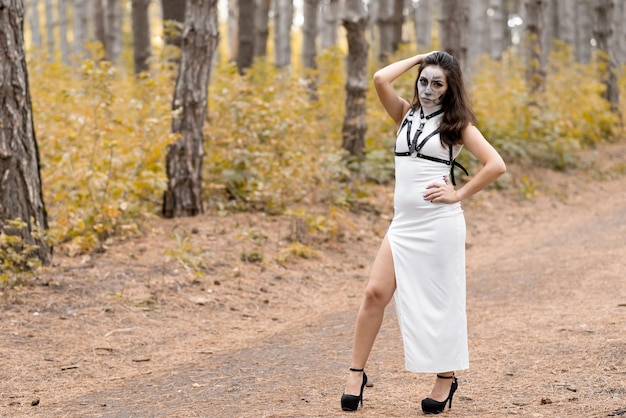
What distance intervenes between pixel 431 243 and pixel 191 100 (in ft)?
18.7

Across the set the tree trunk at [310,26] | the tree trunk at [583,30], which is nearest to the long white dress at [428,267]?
the tree trunk at [310,26]

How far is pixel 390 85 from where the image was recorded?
4559mm

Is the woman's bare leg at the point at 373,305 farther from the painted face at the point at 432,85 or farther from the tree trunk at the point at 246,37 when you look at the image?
the tree trunk at the point at 246,37

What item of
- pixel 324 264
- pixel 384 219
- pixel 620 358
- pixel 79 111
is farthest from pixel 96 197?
pixel 620 358

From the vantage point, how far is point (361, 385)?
439 cm

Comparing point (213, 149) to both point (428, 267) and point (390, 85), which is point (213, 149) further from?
point (428, 267)

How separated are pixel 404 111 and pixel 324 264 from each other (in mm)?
4431

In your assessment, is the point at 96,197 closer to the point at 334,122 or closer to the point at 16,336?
the point at 16,336

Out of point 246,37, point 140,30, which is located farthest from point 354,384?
point 140,30

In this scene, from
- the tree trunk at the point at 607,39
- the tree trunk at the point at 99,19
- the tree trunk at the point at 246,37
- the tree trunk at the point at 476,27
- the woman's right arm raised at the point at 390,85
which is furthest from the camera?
the tree trunk at the point at 476,27

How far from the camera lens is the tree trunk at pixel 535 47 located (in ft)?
56.5

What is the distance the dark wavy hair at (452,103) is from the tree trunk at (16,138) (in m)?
3.95

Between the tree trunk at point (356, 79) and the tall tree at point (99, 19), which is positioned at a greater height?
the tall tree at point (99, 19)

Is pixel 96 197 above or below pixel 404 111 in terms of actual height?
below
